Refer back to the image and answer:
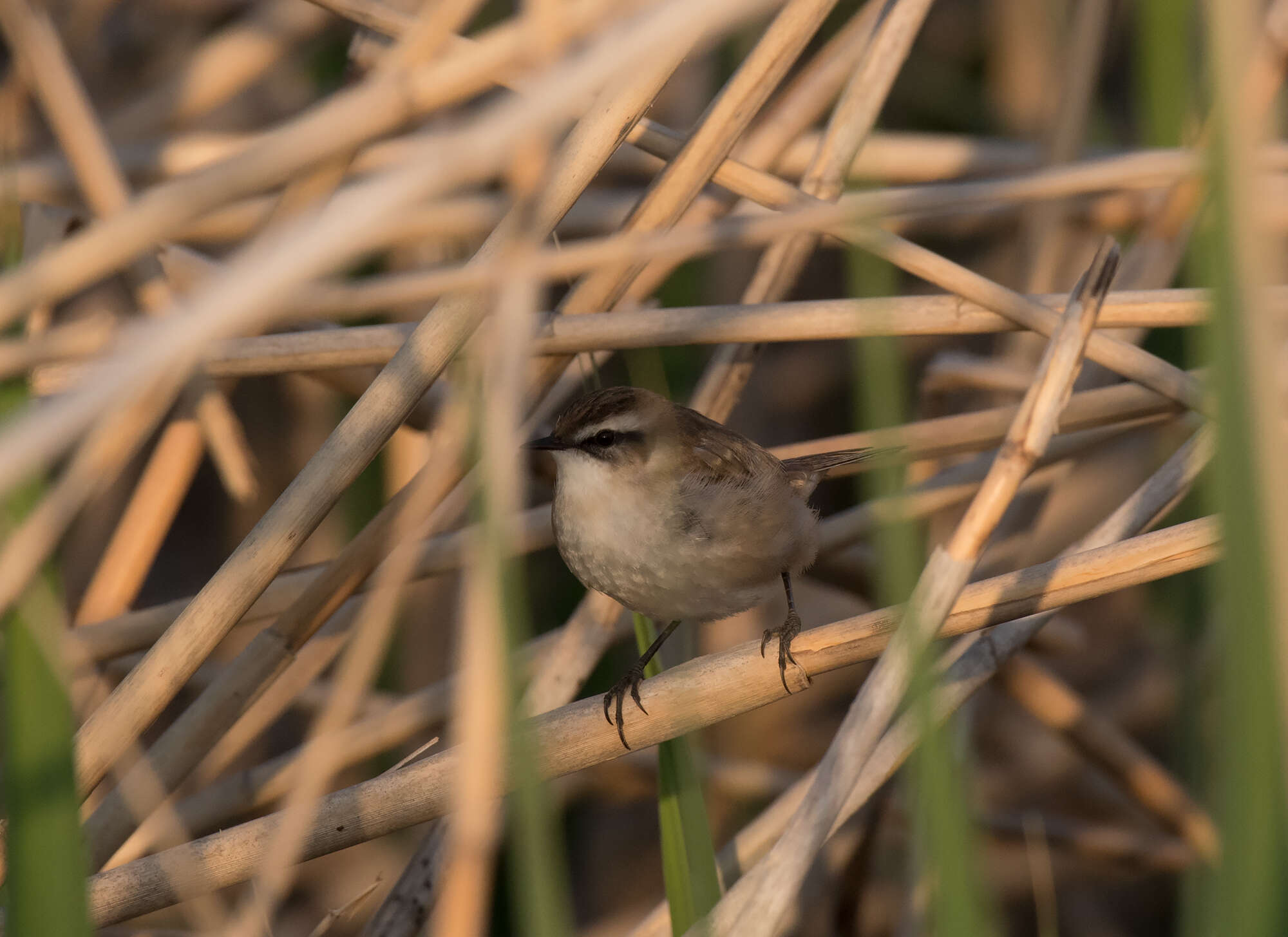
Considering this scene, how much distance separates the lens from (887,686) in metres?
1.67

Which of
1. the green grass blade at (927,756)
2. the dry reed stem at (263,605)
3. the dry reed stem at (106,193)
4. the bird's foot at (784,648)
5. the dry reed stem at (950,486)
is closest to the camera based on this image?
the green grass blade at (927,756)

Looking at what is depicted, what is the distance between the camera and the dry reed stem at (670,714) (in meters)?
1.74

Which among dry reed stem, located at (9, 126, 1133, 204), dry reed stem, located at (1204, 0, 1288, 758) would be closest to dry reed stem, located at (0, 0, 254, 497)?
dry reed stem, located at (9, 126, 1133, 204)

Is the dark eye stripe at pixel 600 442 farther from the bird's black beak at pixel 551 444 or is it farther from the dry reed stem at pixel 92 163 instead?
the dry reed stem at pixel 92 163

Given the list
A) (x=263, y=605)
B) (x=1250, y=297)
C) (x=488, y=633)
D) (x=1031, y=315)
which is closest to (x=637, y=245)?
(x=488, y=633)

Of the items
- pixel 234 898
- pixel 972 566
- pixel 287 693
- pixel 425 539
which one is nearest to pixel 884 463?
pixel 972 566

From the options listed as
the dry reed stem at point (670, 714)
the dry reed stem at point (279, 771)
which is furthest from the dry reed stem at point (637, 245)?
the dry reed stem at point (279, 771)

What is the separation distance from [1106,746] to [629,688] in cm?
164

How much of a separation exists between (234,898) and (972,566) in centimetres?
296

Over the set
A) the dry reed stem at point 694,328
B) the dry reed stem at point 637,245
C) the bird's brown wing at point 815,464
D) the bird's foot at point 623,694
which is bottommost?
the bird's brown wing at point 815,464

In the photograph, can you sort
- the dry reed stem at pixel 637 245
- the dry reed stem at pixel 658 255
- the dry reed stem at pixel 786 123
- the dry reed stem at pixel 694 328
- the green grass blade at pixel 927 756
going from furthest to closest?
the dry reed stem at pixel 786 123 → the dry reed stem at pixel 694 328 → the dry reed stem at pixel 637 245 → the green grass blade at pixel 927 756 → the dry reed stem at pixel 658 255

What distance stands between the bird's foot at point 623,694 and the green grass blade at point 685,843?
92 mm

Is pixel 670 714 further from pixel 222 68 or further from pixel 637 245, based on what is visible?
pixel 222 68

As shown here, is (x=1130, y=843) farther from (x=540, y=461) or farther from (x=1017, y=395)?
(x=540, y=461)
